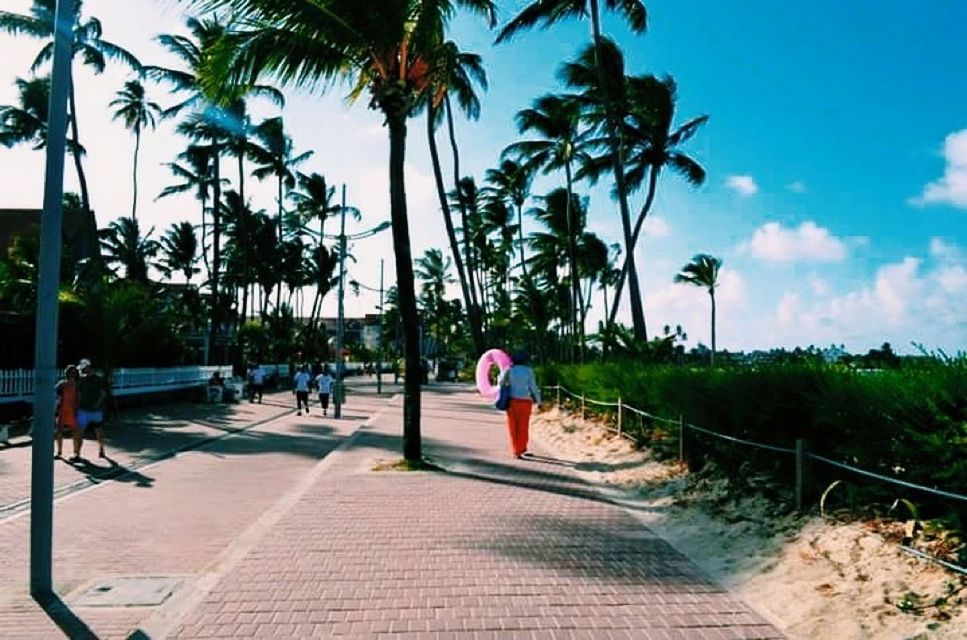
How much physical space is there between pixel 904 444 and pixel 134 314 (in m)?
21.3

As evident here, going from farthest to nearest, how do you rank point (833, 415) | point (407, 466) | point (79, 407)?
point (79, 407), point (407, 466), point (833, 415)

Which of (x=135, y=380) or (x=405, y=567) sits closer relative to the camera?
(x=405, y=567)

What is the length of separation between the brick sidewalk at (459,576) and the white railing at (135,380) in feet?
39.5

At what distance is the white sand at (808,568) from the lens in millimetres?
4656

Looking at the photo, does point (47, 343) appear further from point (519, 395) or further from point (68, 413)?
point (519, 395)

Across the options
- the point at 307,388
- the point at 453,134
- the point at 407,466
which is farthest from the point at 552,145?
the point at 407,466

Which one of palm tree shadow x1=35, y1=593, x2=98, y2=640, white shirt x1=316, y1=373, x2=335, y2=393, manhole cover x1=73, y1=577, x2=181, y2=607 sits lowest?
manhole cover x1=73, y1=577, x2=181, y2=607

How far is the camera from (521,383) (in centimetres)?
1280

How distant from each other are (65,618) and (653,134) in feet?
75.4

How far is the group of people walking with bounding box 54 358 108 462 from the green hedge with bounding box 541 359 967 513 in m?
8.82

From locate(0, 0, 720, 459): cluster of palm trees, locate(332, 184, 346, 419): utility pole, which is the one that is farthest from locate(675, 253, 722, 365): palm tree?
locate(332, 184, 346, 419): utility pole

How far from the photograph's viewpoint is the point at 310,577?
19.2 ft

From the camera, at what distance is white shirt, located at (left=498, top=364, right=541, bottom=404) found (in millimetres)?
12742

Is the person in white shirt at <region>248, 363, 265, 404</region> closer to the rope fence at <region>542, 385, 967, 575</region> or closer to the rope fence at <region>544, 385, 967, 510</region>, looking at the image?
the rope fence at <region>544, 385, 967, 510</region>
